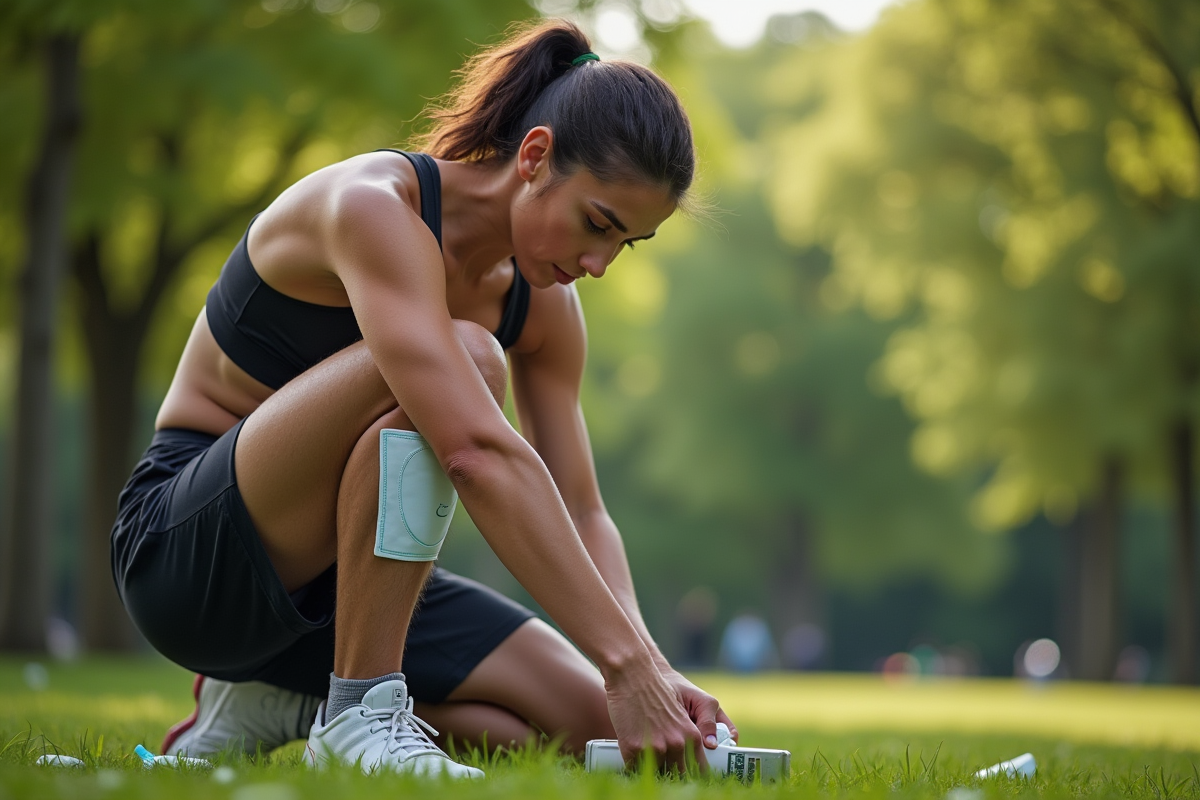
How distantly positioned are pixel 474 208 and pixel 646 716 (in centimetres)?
132

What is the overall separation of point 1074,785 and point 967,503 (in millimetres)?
26054

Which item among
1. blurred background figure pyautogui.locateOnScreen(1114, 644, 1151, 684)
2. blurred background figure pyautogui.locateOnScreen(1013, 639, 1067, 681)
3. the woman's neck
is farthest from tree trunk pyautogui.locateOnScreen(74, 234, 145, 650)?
blurred background figure pyautogui.locateOnScreen(1013, 639, 1067, 681)

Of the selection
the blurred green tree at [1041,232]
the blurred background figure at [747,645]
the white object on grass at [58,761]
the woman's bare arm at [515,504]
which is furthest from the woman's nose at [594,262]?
the blurred background figure at [747,645]

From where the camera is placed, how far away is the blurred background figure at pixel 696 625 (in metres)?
28.9

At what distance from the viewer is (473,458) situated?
249cm

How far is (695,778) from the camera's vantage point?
7.96ft

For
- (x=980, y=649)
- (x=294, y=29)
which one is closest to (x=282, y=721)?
(x=294, y=29)

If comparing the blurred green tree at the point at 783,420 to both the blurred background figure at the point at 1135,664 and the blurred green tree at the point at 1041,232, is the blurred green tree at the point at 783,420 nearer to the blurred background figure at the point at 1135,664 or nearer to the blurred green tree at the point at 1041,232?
the blurred background figure at the point at 1135,664

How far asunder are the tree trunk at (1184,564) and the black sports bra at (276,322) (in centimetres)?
1569

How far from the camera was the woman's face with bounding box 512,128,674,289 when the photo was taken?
110 inches

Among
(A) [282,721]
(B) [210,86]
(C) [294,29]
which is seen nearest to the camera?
(A) [282,721]

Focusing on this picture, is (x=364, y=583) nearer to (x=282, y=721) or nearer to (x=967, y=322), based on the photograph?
(x=282, y=721)

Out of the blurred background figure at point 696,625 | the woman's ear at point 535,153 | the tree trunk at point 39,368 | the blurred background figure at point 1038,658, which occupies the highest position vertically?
the woman's ear at point 535,153

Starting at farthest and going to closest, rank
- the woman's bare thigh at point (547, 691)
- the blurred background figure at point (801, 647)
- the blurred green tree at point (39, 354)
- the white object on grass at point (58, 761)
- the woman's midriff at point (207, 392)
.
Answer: the blurred background figure at point (801, 647) → the blurred green tree at point (39, 354) → the woman's bare thigh at point (547, 691) → the woman's midriff at point (207, 392) → the white object on grass at point (58, 761)
